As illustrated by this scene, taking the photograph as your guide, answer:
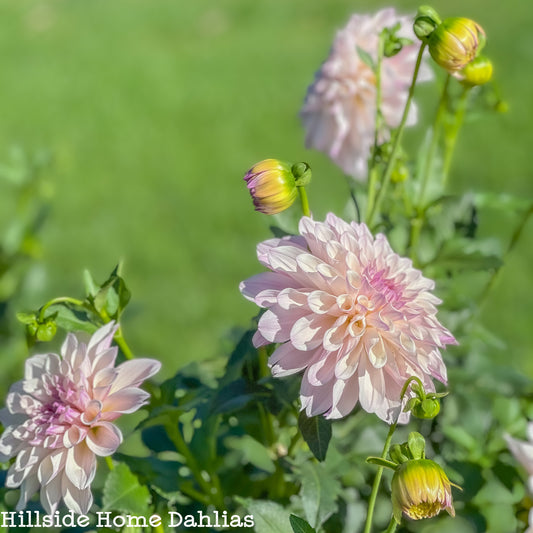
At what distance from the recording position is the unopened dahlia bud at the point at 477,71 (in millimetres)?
726

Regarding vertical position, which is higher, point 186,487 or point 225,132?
point 225,132

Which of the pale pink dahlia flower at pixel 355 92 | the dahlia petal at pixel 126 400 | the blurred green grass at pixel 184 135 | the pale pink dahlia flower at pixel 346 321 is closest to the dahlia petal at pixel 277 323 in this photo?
the pale pink dahlia flower at pixel 346 321

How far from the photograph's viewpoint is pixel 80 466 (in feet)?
1.91

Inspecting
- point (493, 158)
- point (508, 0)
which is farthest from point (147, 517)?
point (508, 0)

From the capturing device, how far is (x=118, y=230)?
9.40 ft

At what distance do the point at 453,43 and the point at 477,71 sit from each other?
108 mm

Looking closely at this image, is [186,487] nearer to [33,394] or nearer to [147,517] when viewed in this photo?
[147,517]

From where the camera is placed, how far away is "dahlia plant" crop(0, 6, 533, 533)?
0.56 meters

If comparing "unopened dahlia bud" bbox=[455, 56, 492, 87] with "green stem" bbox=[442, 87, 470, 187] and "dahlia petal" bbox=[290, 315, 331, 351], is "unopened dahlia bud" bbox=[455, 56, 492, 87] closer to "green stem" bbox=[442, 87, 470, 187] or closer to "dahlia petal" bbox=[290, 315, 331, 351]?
"green stem" bbox=[442, 87, 470, 187]

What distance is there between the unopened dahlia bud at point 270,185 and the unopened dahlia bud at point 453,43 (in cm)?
16

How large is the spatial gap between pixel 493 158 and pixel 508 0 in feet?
5.13

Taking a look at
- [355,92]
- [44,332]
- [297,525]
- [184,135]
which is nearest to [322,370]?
[297,525]

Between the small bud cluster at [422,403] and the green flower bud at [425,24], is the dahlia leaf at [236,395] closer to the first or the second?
the small bud cluster at [422,403]

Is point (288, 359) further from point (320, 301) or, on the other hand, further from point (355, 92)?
point (355, 92)
